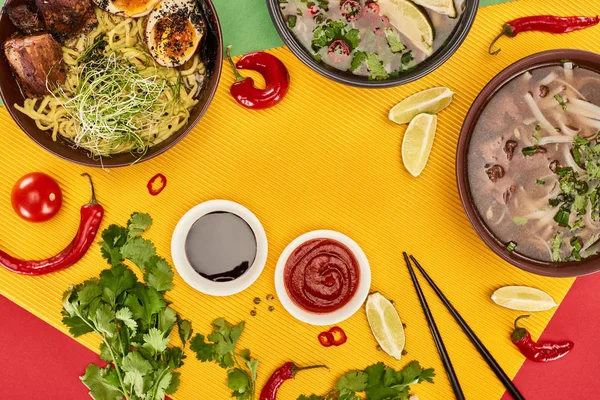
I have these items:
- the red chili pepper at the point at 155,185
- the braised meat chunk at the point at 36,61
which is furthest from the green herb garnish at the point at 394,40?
the braised meat chunk at the point at 36,61

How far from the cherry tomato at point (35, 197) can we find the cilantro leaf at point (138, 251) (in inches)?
22.8

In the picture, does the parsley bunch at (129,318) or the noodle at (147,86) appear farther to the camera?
the parsley bunch at (129,318)

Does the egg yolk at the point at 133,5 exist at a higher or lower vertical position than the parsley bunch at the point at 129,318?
higher

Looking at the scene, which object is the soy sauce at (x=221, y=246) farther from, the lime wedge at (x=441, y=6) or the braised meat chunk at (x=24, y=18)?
the lime wedge at (x=441, y=6)

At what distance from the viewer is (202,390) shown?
12.6ft

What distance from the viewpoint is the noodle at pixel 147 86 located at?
11.3 ft

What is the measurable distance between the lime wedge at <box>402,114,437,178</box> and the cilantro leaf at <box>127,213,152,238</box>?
1824 mm

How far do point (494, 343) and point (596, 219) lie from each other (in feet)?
3.69

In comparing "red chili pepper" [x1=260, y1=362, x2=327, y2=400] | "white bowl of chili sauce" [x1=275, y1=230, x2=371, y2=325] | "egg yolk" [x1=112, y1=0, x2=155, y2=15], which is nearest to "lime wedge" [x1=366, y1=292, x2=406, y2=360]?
"white bowl of chili sauce" [x1=275, y1=230, x2=371, y2=325]

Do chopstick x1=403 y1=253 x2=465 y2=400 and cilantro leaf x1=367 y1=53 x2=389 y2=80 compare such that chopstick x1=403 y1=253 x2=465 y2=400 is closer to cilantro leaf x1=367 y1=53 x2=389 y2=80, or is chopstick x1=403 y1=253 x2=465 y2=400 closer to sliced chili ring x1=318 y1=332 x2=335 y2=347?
sliced chili ring x1=318 y1=332 x2=335 y2=347

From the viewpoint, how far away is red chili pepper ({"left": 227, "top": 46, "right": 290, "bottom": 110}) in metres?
3.65

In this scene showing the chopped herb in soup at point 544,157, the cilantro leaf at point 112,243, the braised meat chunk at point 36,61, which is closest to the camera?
the braised meat chunk at point 36,61

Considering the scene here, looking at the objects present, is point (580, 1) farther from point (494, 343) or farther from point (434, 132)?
point (494, 343)

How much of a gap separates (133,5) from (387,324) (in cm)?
273
